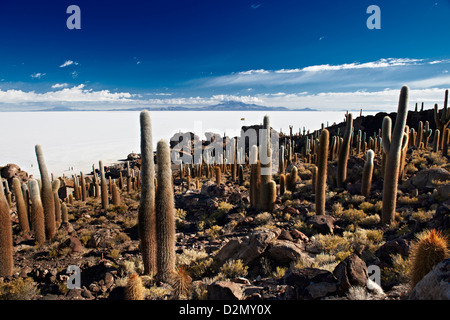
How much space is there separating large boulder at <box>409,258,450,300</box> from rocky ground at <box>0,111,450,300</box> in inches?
1.8

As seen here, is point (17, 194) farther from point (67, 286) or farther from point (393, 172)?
point (393, 172)

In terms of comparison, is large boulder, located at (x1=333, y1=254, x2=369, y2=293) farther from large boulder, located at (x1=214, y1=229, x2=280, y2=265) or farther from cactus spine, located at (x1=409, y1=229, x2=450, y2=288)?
large boulder, located at (x1=214, y1=229, x2=280, y2=265)

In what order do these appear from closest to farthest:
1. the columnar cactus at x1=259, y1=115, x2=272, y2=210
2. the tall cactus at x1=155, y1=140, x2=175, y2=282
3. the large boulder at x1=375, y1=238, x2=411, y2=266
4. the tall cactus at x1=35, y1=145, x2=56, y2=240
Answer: the large boulder at x1=375, y1=238, x2=411, y2=266 → the tall cactus at x1=155, y1=140, x2=175, y2=282 → the tall cactus at x1=35, y1=145, x2=56, y2=240 → the columnar cactus at x1=259, y1=115, x2=272, y2=210

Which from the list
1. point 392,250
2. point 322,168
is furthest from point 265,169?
point 392,250

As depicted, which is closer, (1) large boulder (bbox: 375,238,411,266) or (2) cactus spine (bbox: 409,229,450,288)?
(2) cactus spine (bbox: 409,229,450,288)

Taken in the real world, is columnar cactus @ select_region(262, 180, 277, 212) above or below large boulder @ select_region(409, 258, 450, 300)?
below

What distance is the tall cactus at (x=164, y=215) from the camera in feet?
20.9

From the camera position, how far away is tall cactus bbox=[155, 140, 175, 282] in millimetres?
6379

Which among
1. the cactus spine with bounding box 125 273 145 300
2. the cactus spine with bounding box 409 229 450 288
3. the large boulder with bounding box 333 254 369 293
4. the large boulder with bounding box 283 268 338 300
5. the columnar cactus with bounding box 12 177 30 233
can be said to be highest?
the cactus spine with bounding box 409 229 450 288

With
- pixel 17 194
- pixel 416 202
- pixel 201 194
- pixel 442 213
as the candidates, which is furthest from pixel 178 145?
pixel 442 213

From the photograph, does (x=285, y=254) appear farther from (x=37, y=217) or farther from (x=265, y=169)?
(x=37, y=217)

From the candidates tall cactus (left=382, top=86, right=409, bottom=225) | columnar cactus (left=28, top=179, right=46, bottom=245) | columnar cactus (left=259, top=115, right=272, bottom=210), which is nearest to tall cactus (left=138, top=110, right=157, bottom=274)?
columnar cactus (left=28, top=179, right=46, bottom=245)

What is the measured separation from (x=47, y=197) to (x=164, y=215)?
268 inches

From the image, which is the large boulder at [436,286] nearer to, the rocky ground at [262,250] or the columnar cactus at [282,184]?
the rocky ground at [262,250]
